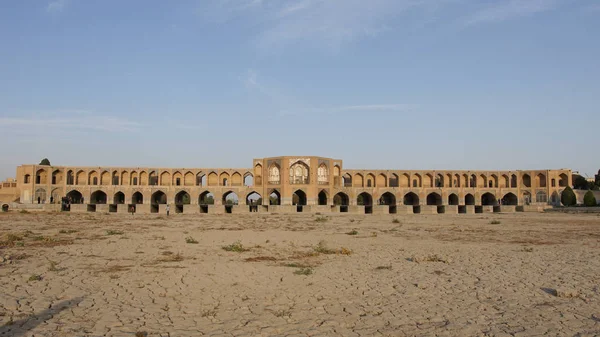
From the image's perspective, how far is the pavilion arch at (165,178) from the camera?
44188mm

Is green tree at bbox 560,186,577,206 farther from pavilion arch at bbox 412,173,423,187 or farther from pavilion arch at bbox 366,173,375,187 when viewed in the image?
pavilion arch at bbox 366,173,375,187

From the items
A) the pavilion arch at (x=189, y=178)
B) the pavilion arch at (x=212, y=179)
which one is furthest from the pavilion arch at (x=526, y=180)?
the pavilion arch at (x=189, y=178)

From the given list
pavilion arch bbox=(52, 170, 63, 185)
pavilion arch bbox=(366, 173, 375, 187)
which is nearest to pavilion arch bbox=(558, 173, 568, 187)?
pavilion arch bbox=(366, 173, 375, 187)

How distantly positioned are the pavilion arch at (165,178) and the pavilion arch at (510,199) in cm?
3568

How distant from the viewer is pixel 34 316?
4602mm

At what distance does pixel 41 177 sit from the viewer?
1667 inches

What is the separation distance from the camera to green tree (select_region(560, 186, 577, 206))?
43.7m

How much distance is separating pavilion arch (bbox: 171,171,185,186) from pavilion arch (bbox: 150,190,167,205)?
70.0 inches

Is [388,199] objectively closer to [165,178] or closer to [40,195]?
[165,178]

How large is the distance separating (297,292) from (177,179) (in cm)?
4098

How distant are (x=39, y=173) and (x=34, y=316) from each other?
43742mm

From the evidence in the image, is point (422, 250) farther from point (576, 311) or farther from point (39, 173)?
point (39, 173)

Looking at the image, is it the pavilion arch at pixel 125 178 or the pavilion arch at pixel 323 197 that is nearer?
the pavilion arch at pixel 323 197

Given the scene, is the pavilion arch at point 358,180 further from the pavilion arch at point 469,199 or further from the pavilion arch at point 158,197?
the pavilion arch at point 158,197
